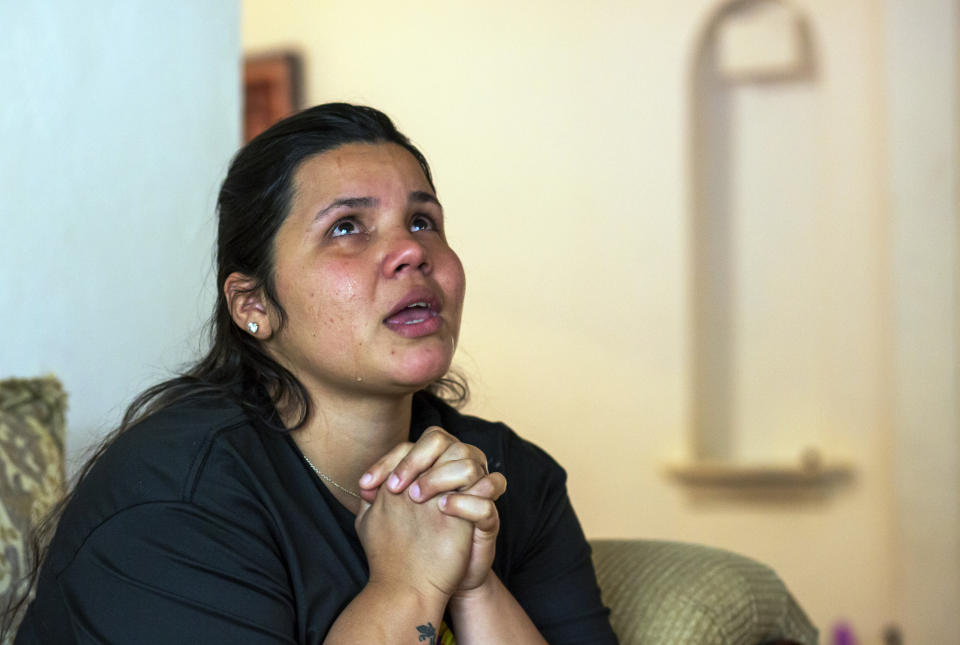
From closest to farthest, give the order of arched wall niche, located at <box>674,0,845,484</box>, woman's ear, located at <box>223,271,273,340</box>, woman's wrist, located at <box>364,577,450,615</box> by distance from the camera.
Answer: woman's wrist, located at <box>364,577,450,615</box>, woman's ear, located at <box>223,271,273,340</box>, arched wall niche, located at <box>674,0,845,484</box>

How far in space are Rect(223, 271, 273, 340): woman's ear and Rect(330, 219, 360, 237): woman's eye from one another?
0.14 m

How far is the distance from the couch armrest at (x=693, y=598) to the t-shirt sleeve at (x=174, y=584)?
572 mm

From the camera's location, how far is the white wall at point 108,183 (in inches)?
69.3

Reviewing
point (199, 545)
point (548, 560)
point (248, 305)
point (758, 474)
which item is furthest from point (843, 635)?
point (199, 545)

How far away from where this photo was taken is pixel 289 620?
1.14m

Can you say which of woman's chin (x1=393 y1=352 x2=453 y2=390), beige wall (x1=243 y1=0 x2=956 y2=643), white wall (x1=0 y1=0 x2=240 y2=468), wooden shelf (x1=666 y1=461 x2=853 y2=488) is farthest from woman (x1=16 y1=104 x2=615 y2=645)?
wooden shelf (x1=666 y1=461 x2=853 y2=488)

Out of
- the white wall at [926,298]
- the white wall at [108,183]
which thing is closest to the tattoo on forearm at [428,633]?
the white wall at [108,183]

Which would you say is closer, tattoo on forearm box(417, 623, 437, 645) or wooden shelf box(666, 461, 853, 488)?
tattoo on forearm box(417, 623, 437, 645)

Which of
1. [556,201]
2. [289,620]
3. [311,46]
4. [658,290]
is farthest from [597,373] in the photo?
[289,620]

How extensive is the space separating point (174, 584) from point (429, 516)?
300 mm

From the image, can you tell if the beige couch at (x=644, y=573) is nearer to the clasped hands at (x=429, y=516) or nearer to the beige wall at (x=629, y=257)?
the clasped hands at (x=429, y=516)

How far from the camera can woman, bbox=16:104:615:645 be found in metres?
1.12

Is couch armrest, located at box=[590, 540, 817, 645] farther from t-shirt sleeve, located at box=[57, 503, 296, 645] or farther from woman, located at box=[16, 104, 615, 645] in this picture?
t-shirt sleeve, located at box=[57, 503, 296, 645]

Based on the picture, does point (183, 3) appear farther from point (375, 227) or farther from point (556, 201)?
point (556, 201)
